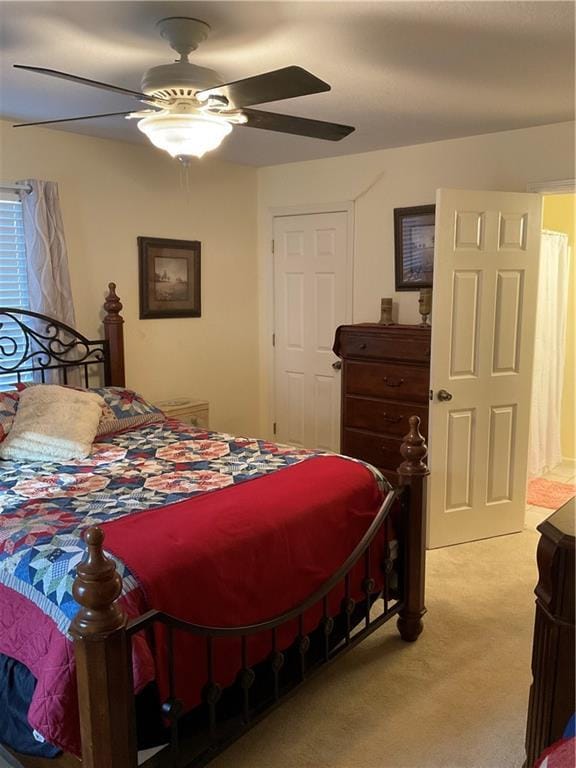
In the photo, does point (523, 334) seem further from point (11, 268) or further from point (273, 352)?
point (11, 268)

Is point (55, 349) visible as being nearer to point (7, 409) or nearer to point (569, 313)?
point (7, 409)

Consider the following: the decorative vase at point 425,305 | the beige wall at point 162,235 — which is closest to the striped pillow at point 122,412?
the beige wall at point 162,235

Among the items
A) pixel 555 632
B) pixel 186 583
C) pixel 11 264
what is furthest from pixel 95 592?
pixel 11 264

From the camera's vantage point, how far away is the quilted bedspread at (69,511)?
1.62 metres

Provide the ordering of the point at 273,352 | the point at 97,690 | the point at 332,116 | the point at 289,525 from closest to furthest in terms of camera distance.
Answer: the point at 97,690
the point at 289,525
the point at 332,116
the point at 273,352

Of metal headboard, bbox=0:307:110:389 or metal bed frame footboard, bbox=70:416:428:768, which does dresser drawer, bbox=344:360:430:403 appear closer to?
metal bed frame footboard, bbox=70:416:428:768

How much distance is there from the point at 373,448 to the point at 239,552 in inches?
88.3

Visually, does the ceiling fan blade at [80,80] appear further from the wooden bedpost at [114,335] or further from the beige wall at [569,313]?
the beige wall at [569,313]

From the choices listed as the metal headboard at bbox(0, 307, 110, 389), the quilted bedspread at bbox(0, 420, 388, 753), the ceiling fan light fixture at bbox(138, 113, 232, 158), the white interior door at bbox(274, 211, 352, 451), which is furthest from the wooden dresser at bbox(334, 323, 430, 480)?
the ceiling fan light fixture at bbox(138, 113, 232, 158)

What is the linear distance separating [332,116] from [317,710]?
110 inches

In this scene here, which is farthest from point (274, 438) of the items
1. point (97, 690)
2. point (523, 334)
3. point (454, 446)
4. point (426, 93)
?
point (97, 690)

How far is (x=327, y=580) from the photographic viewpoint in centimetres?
223

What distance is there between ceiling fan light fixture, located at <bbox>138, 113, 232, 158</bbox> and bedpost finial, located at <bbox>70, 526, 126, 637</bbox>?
1.39 meters

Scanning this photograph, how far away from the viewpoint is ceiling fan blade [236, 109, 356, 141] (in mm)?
2236
